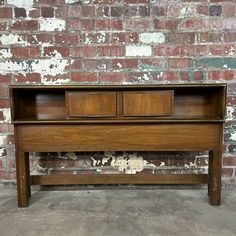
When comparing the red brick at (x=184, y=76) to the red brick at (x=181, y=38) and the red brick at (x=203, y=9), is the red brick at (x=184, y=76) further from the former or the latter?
the red brick at (x=203, y=9)

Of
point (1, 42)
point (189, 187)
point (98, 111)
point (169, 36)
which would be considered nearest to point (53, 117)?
point (98, 111)

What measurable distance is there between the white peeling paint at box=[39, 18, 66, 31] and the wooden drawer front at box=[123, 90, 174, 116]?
0.79 metres

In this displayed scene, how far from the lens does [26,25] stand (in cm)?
211

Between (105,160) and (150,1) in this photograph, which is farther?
(105,160)

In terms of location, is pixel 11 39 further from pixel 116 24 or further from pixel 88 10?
pixel 116 24

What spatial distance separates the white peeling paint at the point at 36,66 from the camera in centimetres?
215

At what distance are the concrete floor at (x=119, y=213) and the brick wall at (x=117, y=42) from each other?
649 mm

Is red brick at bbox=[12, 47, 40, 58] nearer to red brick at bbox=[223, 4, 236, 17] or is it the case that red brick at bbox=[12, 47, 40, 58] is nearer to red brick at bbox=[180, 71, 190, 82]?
red brick at bbox=[180, 71, 190, 82]

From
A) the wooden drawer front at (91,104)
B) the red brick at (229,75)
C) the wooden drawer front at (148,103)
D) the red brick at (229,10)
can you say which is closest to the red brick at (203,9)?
the red brick at (229,10)

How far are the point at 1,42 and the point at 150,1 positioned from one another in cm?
120

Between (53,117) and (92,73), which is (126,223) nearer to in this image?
(53,117)

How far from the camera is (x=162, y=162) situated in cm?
229

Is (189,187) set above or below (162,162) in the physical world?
below

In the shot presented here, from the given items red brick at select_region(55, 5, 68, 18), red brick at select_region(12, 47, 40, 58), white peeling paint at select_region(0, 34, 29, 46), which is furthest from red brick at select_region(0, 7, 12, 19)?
red brick at select_region(55, 5, 68, 18)
